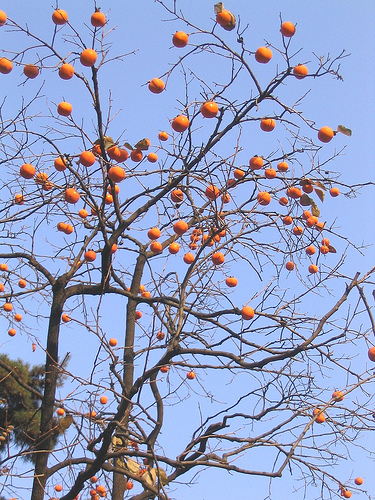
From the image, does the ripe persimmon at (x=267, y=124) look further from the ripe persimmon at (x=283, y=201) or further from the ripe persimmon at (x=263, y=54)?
the ripe persimmon at (x=283, y=201)

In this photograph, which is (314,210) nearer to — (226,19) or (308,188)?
(308,188)

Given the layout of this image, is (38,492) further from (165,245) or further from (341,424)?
(165,245)

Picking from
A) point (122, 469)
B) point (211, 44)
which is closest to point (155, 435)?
point (122, 469)

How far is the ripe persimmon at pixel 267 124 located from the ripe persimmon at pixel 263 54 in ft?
0.95

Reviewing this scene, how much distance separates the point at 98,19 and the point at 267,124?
1.00m

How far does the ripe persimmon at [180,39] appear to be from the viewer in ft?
8.97

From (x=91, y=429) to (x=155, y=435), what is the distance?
0.36m

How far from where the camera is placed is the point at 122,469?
9.42 feet

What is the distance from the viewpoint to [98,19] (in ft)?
8.92

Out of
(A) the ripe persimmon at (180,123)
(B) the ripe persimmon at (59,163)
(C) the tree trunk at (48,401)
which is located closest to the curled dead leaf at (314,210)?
(A) the ripe persimmon at (180,123)

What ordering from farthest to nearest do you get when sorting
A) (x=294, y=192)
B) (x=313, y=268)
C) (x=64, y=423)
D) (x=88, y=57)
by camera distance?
(x=313, y=268), (x=294, y=192), (x=64, y=423), (x=88, y=57)

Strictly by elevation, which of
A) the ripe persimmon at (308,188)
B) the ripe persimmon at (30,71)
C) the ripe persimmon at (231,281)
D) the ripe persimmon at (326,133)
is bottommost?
the ripe persimmon at (231,281)

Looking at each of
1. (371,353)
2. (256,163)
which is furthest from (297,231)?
(371,353)

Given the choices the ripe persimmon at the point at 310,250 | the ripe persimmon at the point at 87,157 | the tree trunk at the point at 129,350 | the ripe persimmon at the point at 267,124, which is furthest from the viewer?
the ripe persimmon at the point at 310,250
